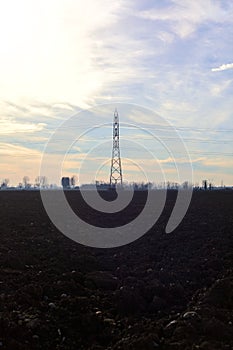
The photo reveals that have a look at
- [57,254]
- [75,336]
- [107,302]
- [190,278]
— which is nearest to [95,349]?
[75,336]

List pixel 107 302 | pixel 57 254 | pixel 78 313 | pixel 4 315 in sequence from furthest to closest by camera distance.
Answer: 1. pixel 57 254
2. pixel 107 302
3. pixel 78 313
4. pixel 4 315

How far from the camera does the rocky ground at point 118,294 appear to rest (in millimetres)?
8594

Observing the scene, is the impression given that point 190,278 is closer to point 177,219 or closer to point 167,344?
point 167,344

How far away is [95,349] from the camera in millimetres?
8508

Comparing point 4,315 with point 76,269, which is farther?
point 76,269

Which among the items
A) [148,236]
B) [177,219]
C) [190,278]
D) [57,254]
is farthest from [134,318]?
[177,219]

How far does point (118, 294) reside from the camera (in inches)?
446

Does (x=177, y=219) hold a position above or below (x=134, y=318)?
above

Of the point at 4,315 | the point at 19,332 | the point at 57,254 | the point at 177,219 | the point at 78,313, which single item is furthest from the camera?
the point at 177,219

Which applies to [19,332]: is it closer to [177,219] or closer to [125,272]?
[125,272]

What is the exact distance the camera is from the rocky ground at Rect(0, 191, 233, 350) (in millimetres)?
8594

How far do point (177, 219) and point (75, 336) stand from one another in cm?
1744

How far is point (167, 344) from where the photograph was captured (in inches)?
320

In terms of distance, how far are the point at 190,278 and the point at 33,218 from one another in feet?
48.8
